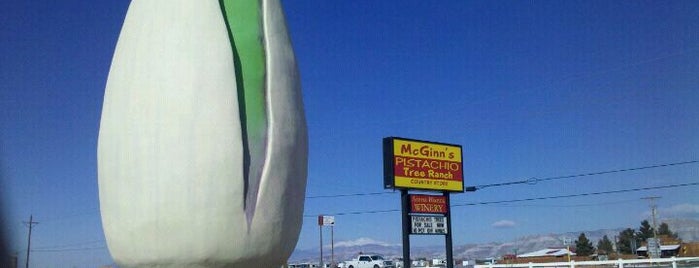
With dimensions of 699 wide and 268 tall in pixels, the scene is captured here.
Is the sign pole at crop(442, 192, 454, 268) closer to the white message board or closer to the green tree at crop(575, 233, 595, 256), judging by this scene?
the white message board

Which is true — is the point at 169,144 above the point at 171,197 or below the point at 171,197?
above

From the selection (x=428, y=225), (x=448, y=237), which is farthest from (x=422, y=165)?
(x=448, y=237)

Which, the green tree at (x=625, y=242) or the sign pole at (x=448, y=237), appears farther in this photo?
the green tree at (x=625, y=242)

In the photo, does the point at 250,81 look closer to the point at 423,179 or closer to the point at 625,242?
the point at 423,179

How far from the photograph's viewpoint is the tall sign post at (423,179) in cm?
2009

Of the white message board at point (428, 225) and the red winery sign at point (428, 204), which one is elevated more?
the red winery sign at point (428, 204)

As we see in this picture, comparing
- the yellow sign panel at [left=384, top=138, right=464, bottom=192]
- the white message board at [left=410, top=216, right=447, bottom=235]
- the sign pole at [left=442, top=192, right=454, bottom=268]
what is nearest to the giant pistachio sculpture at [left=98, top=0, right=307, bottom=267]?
the yellow sign panel at [left=384, top=138, right=464, bottom=192]

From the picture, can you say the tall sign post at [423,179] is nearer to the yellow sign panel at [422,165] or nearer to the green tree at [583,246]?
the yellow sign panel at [422,165]

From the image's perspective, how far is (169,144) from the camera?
809 centimetres

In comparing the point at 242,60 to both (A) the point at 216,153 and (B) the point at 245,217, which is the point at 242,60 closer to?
(A) the point at 216,153

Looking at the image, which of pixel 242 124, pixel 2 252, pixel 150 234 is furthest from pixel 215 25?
pixel 2 252

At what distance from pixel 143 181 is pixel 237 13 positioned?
104 inches

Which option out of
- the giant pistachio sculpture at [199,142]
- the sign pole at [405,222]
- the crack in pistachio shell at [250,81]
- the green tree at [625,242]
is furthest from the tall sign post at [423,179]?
the green tree at [625,242]

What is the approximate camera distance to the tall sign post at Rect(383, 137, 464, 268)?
65.9 ft
